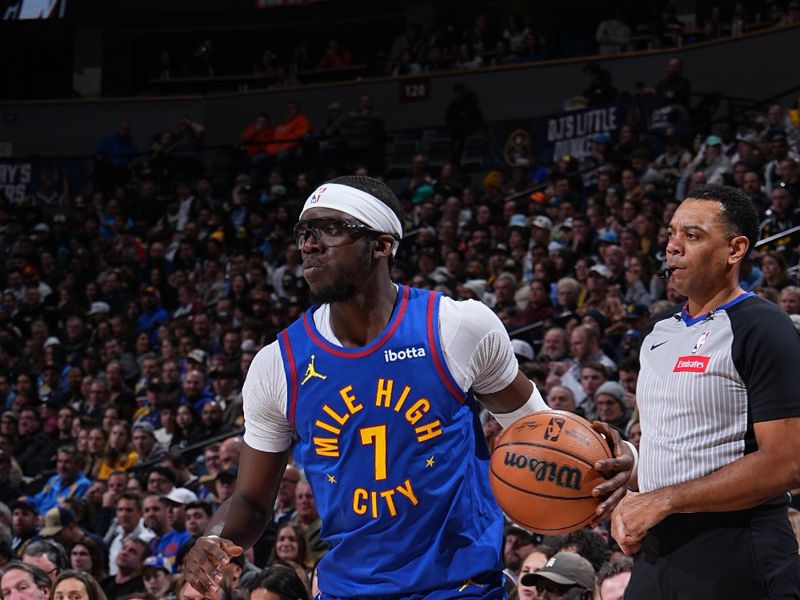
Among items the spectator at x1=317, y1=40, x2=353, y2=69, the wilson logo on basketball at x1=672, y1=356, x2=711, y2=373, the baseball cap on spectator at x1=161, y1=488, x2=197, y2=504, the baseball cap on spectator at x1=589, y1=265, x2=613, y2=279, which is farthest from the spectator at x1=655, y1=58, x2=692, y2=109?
the wilson logo on basketball at x1=672, y1=356, x2=711, y2=373

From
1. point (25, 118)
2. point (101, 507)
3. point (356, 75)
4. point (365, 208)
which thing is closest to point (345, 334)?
point (365, 208)

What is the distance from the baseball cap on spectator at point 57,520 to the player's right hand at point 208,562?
20.9 feet

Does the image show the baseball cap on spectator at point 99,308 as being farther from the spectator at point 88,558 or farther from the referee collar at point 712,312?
the referee collar at point 712,312

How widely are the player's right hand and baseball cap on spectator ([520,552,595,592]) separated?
2049mm

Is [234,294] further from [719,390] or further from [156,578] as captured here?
[719,390]

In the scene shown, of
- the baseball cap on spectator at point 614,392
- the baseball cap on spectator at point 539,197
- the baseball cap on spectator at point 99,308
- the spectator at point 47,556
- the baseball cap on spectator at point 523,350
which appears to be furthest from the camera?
the baseball cap on spectator at point 99,308

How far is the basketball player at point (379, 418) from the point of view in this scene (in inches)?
129

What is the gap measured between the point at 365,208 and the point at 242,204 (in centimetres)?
1415

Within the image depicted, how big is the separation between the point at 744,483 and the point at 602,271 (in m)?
7.48

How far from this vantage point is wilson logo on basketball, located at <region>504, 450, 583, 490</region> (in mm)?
3336

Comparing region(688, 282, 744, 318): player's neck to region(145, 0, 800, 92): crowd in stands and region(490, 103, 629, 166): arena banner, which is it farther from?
region(145, 0, 800, 92): crowd in stands

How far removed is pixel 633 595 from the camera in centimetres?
334

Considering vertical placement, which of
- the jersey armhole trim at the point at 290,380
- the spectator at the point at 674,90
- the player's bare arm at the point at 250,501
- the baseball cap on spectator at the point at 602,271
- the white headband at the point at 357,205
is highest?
the spectator at the point at 674,90

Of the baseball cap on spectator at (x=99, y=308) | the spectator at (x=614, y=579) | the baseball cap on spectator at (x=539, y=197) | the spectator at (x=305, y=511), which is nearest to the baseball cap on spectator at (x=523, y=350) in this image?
the spectator at (x=305, y=511)
